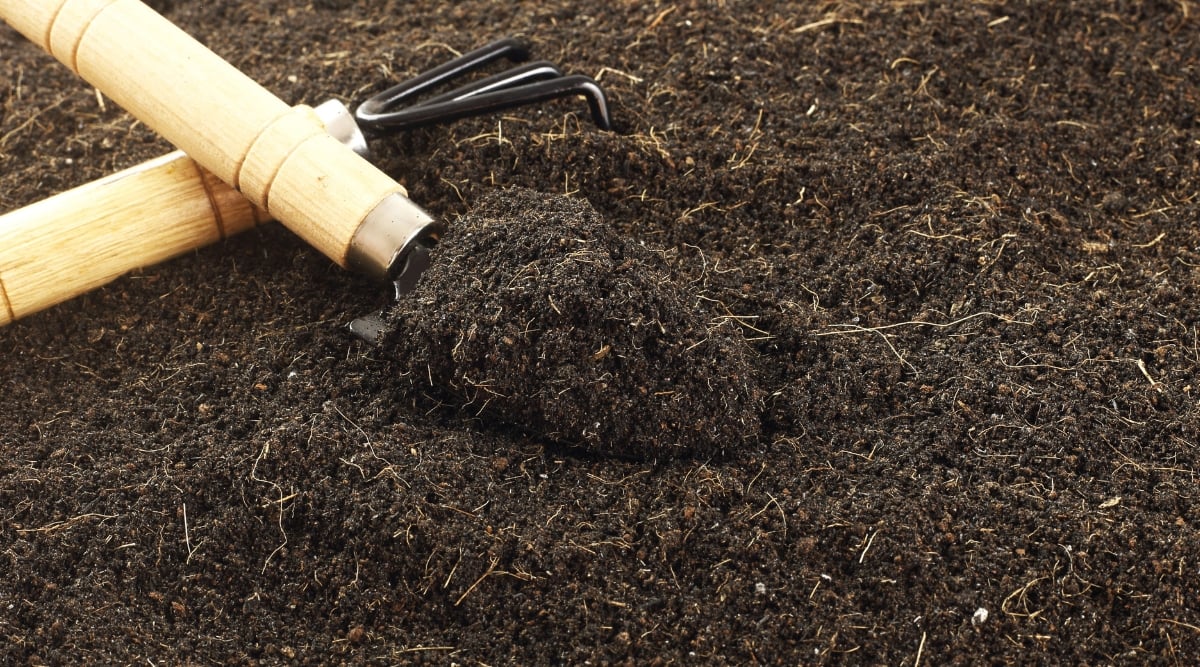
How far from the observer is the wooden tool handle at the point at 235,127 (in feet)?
6.88

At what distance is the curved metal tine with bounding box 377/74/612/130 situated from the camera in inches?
91.6

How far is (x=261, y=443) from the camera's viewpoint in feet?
6.31

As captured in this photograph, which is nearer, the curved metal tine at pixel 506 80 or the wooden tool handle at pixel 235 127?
the wooden tool handle at pixel 235 127

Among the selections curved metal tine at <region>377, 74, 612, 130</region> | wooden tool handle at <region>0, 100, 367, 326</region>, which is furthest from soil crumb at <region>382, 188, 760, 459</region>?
wooden tool handle at <region>0, 100, 367, 326</region>

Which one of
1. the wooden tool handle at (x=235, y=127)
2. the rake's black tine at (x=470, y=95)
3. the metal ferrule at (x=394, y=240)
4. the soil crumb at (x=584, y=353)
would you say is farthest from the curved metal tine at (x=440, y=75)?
the soil crumb at (x=584, y=353)

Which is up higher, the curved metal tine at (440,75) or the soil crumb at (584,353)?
the curved metal tine at (440,75)

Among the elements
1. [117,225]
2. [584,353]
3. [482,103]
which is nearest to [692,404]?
[584,353]

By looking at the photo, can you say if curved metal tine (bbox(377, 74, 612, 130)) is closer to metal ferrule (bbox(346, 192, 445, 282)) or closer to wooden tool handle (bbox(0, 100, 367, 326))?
wooden tool handle (bbox(0, 100, 367, 326))

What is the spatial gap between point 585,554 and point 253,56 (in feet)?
5.20

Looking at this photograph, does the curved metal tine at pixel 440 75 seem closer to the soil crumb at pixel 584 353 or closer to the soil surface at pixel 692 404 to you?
the soil surface at pixel 692 404

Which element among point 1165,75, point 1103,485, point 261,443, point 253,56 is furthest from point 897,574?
point 253,56

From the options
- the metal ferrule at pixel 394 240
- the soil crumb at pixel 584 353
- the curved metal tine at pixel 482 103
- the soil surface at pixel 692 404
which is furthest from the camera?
the curved metal tine at pixel 482 103

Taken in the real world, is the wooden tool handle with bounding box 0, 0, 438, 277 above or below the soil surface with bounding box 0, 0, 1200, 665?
above

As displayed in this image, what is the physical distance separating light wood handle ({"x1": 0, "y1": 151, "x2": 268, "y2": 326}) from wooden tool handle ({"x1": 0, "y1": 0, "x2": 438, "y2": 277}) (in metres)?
0.09
